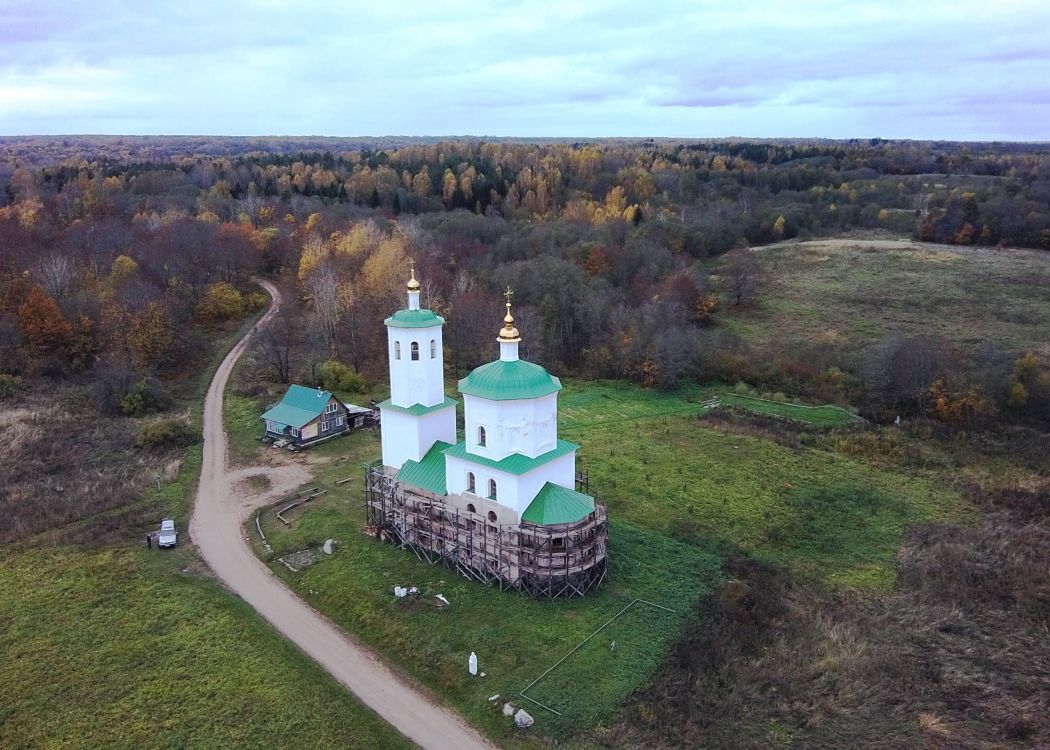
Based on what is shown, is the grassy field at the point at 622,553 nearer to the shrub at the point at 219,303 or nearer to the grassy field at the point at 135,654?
the grassy field at the point at 135,654

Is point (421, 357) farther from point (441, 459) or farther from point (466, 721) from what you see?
point (466, 721)

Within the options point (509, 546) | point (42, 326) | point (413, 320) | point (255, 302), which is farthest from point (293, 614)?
point (255, 302)

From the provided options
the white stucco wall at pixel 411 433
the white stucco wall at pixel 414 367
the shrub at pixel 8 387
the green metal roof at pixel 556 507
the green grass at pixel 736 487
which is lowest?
the green grass at pixel 736 487

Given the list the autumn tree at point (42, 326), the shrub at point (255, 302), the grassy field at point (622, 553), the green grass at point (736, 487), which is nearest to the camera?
the grassy field at point (622, 553)

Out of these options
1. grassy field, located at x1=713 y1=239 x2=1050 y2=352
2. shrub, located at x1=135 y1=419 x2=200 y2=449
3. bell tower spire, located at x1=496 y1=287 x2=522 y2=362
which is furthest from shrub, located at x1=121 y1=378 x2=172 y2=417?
grassy field, located at x1=713 y1=239 x2=1050 y2=352

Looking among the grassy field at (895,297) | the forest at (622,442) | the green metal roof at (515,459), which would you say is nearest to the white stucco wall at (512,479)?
the green metal roof at (515,459)

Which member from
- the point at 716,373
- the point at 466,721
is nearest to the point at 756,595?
the point at 466,721

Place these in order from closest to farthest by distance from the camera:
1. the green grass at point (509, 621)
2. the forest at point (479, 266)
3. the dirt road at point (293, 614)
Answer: the dirt road at point (293, 614) < the green grass at point (509, 621) < the forest at point (479, 266)
